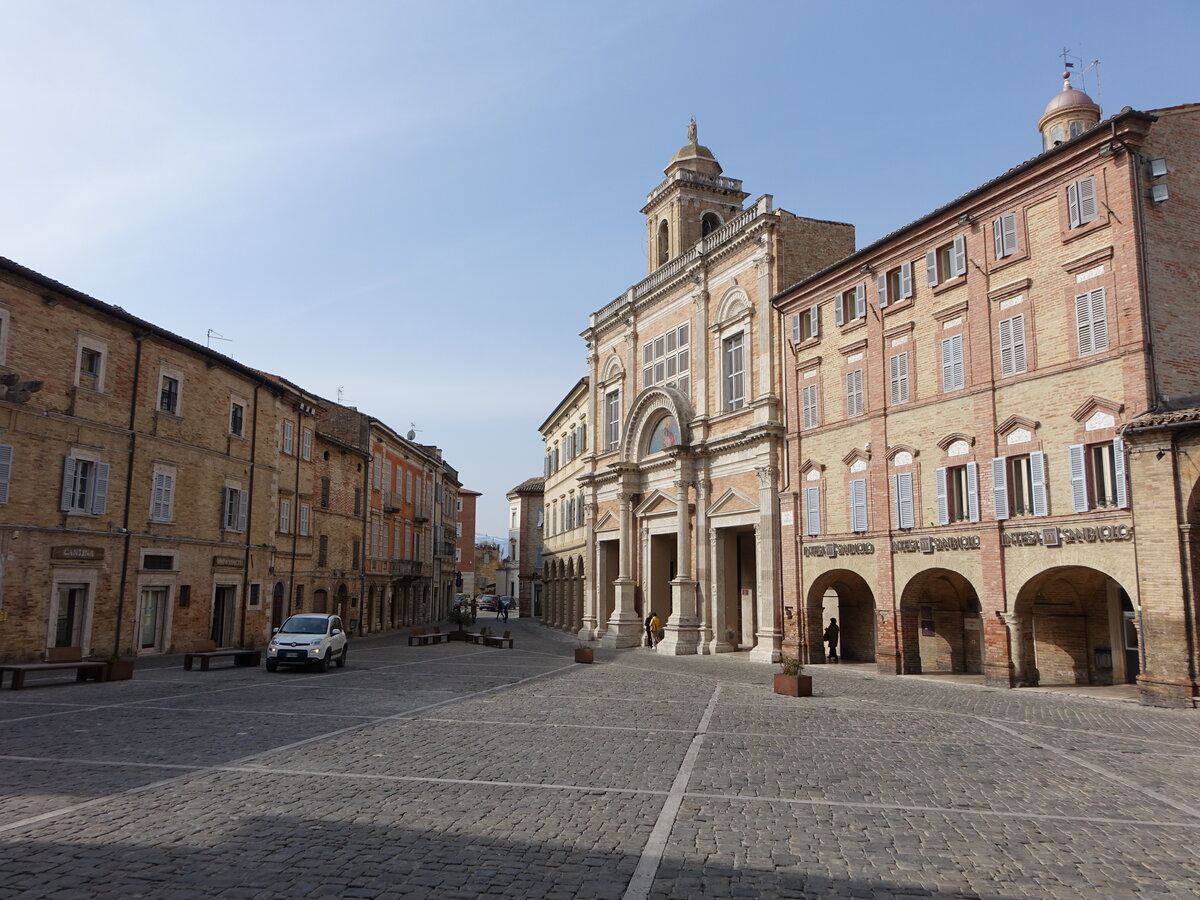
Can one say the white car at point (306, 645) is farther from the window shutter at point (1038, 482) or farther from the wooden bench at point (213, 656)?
the window shutter at point (1038, 482)

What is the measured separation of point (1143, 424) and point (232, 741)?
17611mm

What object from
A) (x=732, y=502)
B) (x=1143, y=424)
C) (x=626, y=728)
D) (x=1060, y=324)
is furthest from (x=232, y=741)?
(x=732, y=502)

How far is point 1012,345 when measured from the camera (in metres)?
21.5

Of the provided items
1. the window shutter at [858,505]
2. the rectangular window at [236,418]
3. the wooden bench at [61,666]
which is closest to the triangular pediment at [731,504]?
the window shutter at [858,505]

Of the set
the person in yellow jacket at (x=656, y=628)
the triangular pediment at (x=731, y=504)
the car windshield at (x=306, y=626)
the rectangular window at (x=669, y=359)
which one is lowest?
the person in yellow jacket at (x=656, y=628)

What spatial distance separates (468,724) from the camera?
14977 millimetres

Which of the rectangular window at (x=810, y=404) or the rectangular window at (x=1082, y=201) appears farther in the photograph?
the rectangular window at (x=810, y=404)

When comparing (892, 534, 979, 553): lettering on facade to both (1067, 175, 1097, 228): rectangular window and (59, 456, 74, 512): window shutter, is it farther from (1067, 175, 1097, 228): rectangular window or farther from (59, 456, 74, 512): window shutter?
(59, 456, 74, 512): window shutter

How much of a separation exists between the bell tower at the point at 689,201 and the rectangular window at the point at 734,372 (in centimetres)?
924

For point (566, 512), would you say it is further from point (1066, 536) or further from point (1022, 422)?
point (1066, 536)

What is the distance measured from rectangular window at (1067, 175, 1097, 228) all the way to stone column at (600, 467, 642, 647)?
76.0 feet

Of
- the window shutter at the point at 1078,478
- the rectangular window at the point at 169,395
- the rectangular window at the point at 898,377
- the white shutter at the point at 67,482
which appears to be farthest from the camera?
the rectangular window at the point at 169,395

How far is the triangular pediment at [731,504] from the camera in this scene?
3253 cm

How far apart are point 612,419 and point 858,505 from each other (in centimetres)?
1990
